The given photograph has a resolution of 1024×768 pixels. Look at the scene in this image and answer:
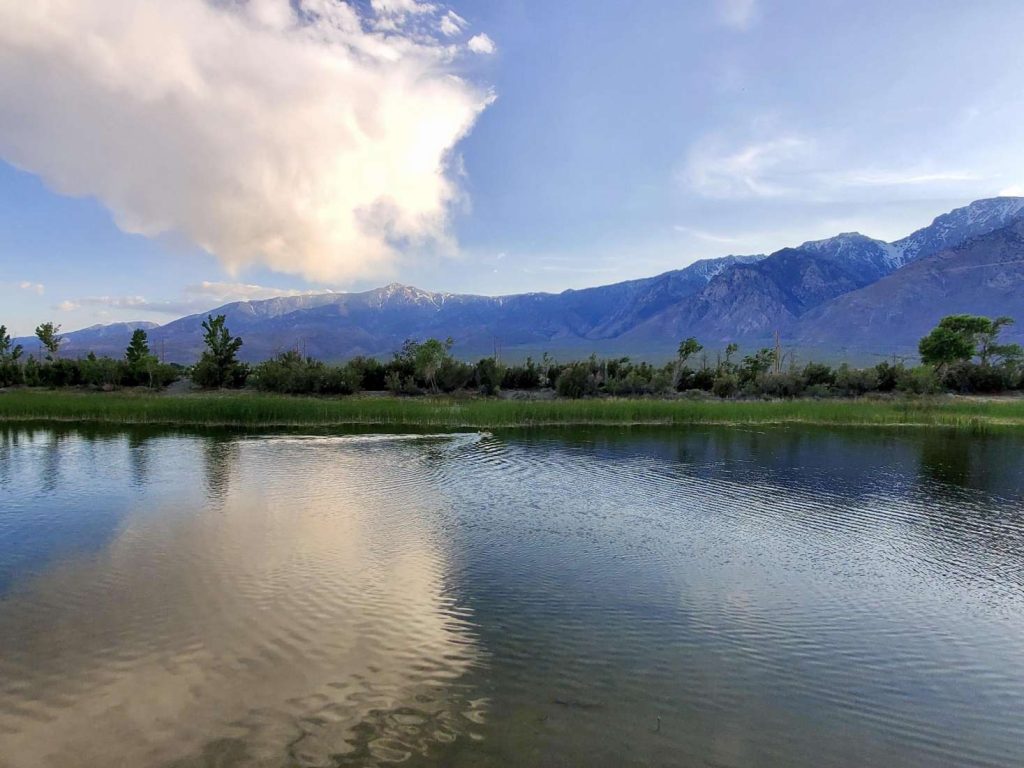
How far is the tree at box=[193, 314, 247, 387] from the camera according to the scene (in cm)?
4362

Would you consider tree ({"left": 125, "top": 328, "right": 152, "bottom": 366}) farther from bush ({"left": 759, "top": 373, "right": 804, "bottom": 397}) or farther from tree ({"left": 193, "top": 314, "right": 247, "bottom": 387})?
bush ({"left": 759, "top": 373, "right": 804, "bottom": 397})

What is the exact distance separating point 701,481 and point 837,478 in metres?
4.48

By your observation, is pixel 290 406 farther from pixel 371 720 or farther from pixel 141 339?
pixel 141 339

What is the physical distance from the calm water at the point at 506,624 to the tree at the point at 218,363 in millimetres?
28262

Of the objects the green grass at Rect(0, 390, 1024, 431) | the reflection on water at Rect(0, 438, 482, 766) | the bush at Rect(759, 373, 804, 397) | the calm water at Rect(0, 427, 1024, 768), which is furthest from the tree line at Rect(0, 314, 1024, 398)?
the reflection on water at Rect(0, 438, 482, 766)

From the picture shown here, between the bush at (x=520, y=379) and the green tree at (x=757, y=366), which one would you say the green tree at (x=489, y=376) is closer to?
the bush at (x=520, y=379)

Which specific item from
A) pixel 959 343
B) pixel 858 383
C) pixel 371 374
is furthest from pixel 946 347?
pixel 371 374

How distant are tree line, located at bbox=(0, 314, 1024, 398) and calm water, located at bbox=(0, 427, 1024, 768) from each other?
26.9m

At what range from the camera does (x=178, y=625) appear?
302 inches

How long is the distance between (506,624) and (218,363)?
142ft

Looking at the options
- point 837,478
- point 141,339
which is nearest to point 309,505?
point 837,478

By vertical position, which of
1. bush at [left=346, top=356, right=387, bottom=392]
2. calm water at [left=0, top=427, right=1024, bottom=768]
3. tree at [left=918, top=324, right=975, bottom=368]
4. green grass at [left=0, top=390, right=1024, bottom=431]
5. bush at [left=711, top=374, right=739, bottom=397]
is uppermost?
tree at [left=918, top=324, right=975, bottom=368]

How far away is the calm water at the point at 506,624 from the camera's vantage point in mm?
5496

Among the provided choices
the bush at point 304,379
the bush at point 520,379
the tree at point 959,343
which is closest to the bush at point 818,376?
Answer: the tree at point 959,343
